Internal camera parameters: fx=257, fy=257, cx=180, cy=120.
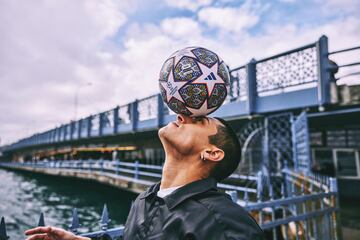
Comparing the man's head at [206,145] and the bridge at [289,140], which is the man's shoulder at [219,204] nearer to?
the man's head at [206,145]

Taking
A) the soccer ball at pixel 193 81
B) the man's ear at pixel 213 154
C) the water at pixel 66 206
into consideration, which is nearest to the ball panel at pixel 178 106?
the soccer ball at pixel 193 81

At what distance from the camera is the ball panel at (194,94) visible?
1.38m

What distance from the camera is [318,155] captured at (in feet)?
40.4

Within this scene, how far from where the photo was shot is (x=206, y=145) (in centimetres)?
125

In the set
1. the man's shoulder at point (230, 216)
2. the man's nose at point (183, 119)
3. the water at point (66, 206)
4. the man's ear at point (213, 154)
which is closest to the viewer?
the man's shoulder at point (230, 216)

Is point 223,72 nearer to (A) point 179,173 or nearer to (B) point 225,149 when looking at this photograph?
(B) point 225,149

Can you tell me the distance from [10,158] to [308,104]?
73.9 m

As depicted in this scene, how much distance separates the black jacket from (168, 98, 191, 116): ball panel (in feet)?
1.28

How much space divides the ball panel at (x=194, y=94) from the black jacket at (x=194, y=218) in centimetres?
42

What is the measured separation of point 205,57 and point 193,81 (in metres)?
0.17

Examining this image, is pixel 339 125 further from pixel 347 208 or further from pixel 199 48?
pixel 199 48

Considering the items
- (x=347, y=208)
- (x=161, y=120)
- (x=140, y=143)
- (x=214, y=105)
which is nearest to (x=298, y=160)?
(x=347, y=208)

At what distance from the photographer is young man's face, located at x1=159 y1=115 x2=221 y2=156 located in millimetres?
1256

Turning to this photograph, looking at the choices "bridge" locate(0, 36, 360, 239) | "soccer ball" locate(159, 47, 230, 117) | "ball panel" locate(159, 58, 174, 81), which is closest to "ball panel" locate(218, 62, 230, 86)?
"soccer ball" locate(159, 47, 230, 117)
